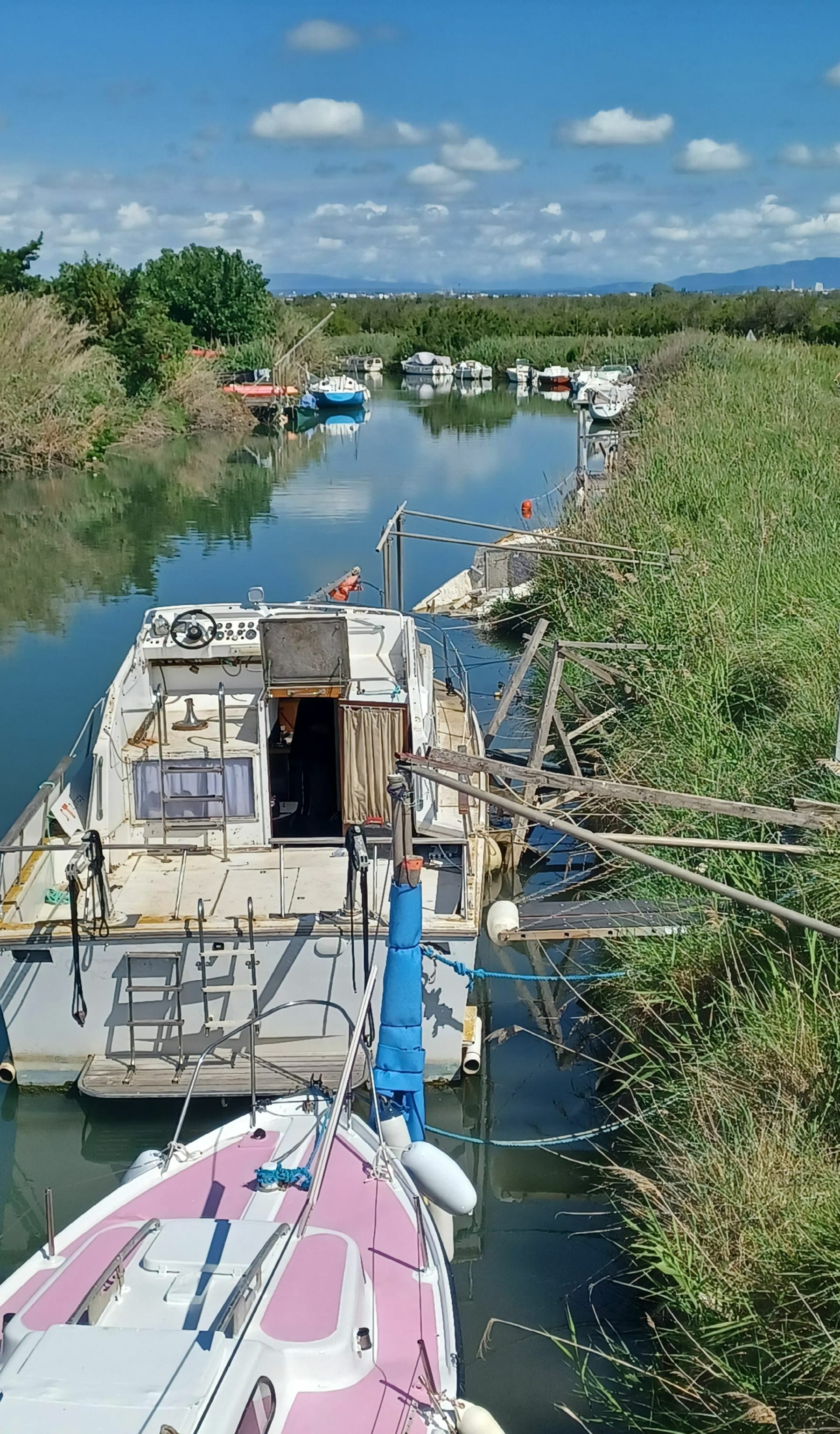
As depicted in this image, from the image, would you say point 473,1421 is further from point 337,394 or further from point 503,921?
point 337,394

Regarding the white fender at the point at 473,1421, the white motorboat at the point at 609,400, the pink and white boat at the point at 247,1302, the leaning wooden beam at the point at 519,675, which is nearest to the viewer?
the pink and white boat at the point at 247,1302

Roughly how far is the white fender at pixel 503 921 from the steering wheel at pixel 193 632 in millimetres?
4439

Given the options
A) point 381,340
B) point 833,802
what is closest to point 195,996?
point 833,802

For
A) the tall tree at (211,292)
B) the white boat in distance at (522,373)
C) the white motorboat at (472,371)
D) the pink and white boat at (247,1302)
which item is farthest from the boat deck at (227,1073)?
the white motorboat at (472,371)

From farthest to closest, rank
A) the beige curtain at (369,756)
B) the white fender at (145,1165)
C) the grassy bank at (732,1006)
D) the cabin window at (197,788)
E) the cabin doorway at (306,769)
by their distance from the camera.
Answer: the cabin doorway at (306,769), the beige curtain at (369,756), the cabin window at (197,788), the white fender at (145,1165), the grassy bank at (732,1006)

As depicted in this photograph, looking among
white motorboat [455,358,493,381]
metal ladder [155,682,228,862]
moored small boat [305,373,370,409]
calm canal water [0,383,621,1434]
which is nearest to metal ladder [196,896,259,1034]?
calm canal water [0,383,621,1434]

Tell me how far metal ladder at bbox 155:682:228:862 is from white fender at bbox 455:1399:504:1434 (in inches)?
231

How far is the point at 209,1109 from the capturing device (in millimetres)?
9867

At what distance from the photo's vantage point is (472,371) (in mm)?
78188

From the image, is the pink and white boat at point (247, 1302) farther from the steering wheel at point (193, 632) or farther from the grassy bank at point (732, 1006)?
the steering wheel at point (193, 632)

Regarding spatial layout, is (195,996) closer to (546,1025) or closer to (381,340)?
(546,1025)

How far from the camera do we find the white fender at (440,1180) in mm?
6855

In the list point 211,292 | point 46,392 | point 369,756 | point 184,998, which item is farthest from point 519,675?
point 211,292

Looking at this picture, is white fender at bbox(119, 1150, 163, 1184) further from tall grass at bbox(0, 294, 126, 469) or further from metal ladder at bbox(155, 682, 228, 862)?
tall grass at bbox(0, 294, 126, 469)
